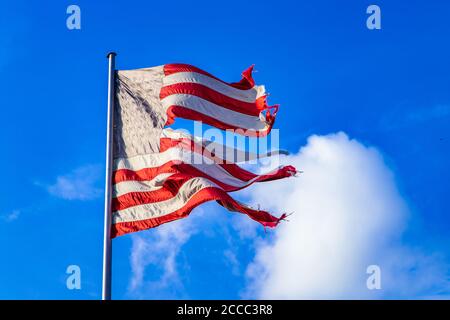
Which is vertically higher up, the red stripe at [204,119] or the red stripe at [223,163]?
the red stripe at [204,119]

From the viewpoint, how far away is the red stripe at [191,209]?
20.9 meters

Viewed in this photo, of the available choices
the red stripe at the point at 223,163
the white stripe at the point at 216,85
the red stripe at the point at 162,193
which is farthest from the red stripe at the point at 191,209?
the white stripe at the point at 216,85

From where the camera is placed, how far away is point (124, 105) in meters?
22.2

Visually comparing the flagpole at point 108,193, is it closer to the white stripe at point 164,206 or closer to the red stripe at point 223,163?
the white stripe at point 164,206

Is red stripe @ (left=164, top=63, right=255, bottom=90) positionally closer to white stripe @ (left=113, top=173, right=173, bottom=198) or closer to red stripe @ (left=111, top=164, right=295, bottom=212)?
red stripe @ (left=111, top=164, right=295, bottom=212)

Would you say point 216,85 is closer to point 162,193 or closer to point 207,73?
point 207,73

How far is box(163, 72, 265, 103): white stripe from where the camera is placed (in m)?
22.5

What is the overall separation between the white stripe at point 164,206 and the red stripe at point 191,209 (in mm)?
96

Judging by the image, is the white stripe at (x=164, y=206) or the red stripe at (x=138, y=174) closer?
the white stripe at (x=164, y=206)

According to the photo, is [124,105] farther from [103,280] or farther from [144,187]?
[103,280]

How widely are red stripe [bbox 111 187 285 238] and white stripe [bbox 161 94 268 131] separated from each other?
245cm

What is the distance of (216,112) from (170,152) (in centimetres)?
204

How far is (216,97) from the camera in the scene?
2325cm
